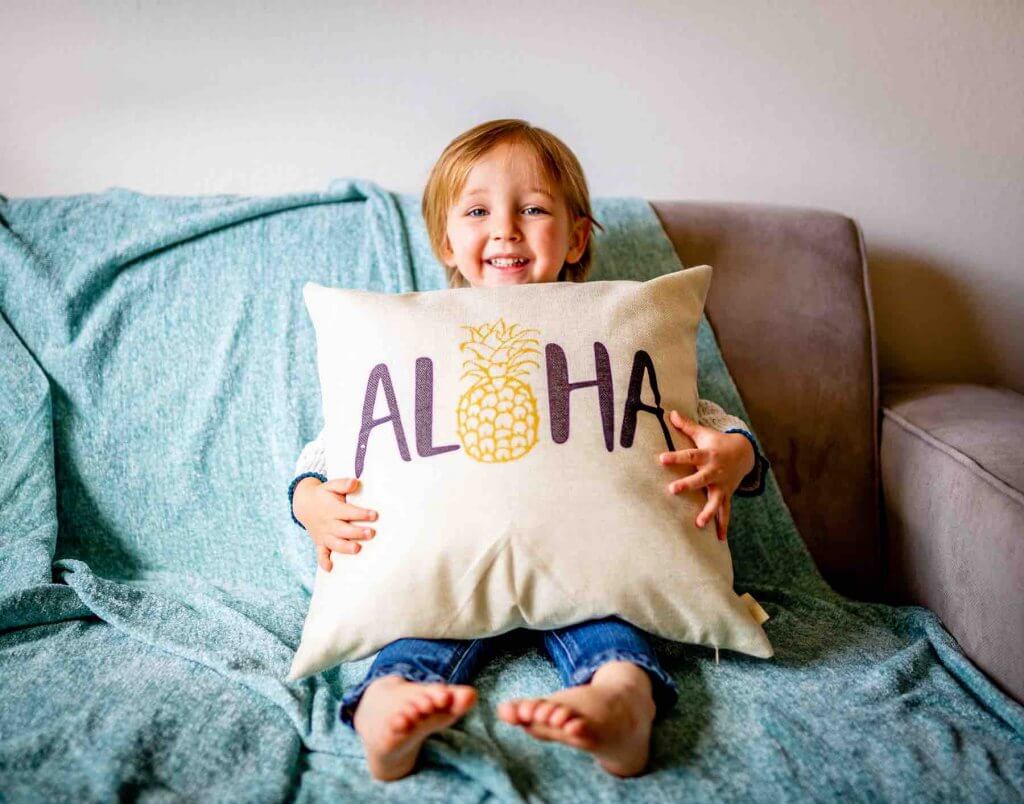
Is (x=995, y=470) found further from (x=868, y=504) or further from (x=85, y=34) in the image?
(x=85, y=34)

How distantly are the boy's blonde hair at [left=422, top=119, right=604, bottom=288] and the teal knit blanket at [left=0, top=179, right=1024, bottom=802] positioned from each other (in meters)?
0.11

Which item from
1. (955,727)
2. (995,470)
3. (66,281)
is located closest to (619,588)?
(955,727)

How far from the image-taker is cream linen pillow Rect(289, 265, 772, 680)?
750mm

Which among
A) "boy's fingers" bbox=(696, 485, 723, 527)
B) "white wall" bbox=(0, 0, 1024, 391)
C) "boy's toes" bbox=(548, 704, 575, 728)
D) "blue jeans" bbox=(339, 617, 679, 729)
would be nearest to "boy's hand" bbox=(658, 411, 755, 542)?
"boy's fingers" bbox=(696, 485, 723, 527)

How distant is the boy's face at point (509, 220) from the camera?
101cm

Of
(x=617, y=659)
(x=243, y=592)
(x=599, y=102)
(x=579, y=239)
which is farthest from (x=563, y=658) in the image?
(x=599, y=102)

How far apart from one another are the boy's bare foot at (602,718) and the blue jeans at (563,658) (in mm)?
35

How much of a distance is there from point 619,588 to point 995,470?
520 mm

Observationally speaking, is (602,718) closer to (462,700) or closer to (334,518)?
(462,700)

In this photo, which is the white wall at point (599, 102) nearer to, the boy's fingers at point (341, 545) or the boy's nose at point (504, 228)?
the boy's nose at point (504, 228)

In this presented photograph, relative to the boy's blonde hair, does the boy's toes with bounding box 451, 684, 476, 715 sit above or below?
below

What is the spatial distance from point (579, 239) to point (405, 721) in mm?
741

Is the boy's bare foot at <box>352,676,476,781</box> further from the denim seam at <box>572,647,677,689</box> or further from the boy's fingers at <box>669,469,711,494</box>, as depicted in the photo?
the boy's fingers at <box>669,469,711,494</box>

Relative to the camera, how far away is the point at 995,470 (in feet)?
3.00
